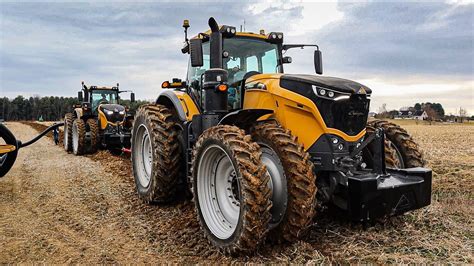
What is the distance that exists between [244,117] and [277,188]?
99cm

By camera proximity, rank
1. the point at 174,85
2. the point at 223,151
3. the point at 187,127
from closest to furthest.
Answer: the point at 223,151 < the point at 187,127 < the point at 174,85

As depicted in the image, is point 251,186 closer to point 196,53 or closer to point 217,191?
point 217,191

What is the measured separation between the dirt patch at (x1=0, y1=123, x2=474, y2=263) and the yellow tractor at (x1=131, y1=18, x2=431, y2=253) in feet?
0.91

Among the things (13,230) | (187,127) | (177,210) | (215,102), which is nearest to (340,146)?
(215,102)

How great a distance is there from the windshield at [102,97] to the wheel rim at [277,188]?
1299cm

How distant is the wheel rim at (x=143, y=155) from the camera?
6.31 m

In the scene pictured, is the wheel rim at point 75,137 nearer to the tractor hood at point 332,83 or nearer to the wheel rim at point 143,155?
the wheel rim at point 143,155

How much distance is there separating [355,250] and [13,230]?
13.5ft

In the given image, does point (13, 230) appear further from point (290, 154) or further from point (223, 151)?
point (290, 154)

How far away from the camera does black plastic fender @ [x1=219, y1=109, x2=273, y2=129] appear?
425 centimetres

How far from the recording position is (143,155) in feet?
21.2

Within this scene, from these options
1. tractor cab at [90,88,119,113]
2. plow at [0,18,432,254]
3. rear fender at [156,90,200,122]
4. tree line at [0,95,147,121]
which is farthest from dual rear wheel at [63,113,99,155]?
tree line at [0,95,147,121]

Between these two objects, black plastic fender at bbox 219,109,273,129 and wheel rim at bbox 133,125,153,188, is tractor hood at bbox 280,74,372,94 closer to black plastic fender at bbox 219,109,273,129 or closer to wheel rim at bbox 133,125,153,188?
black plastic fender at bbox 219,109,273,129

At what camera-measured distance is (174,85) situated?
6.21 metres
